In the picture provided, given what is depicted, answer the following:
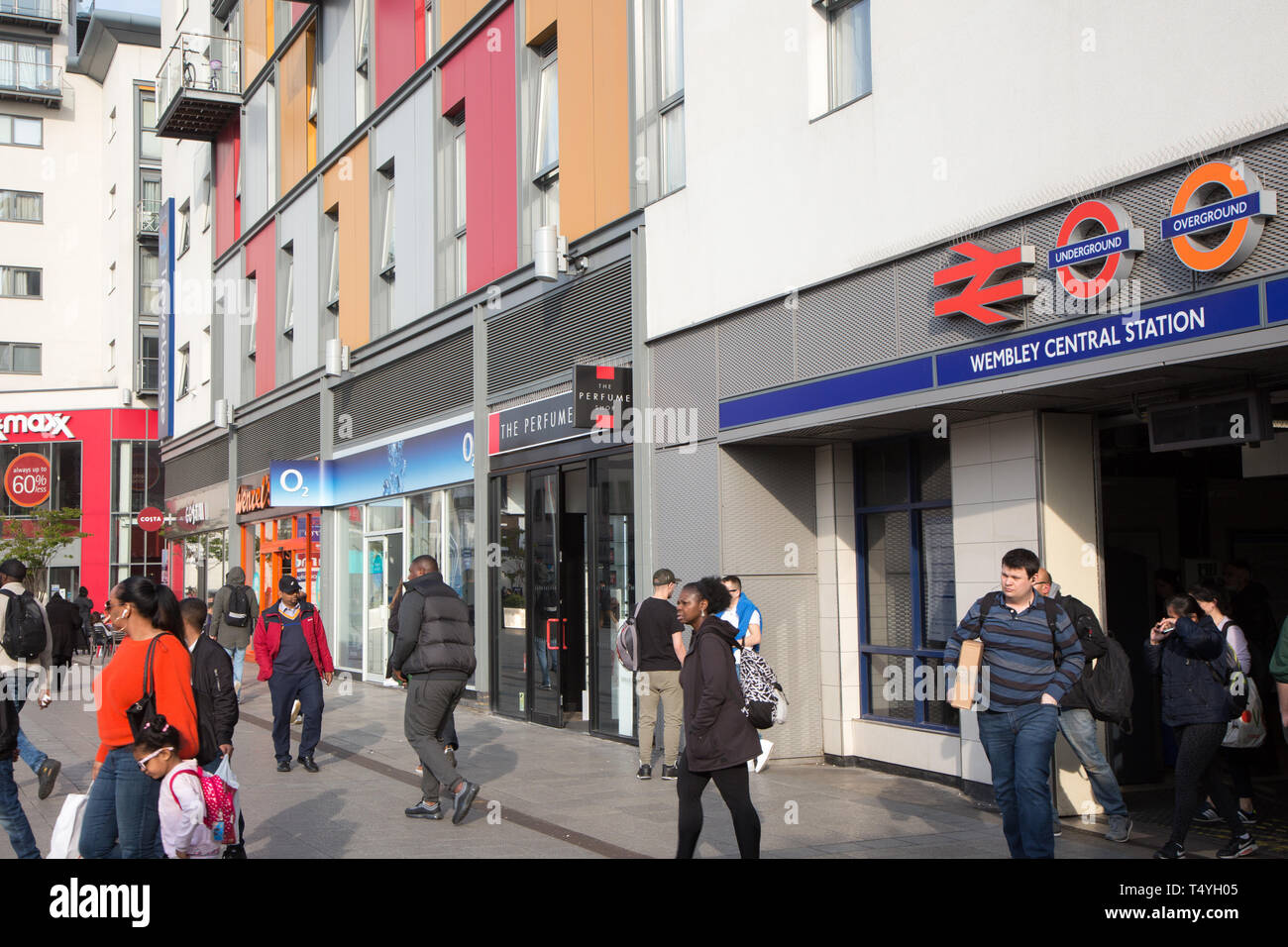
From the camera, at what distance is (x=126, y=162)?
47031 mm

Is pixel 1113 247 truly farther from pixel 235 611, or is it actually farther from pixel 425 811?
pixel 235 611

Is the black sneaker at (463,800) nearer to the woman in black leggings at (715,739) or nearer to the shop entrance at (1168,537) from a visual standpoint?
the woman in black leggings at (715,739)

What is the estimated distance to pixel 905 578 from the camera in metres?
11.0

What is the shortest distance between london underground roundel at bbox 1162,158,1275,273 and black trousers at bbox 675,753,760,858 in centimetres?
383

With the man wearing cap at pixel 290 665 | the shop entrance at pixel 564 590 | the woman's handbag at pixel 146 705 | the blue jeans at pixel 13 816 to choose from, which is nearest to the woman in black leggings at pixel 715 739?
the woman's handbag at pixel 146 705

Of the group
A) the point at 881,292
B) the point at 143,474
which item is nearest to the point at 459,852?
the point at 881,292

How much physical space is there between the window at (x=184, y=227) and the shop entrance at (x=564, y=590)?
Result: 2071 cm

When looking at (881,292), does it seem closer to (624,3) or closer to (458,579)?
(624,3)

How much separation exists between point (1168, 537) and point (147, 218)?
143ft

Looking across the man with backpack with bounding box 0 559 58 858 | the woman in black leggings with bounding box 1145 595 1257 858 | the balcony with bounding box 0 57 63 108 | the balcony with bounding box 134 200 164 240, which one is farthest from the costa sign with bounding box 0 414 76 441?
the woman in black leggings with bounding box 1145 595 1257 858

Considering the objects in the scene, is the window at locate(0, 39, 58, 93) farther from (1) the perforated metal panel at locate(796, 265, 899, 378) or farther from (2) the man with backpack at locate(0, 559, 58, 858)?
(1) the perforated metal panel at locate(796, 265, 899, 378)

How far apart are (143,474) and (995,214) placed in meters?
46.0

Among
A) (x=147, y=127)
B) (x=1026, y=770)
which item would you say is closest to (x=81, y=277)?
(x=147, y=127)

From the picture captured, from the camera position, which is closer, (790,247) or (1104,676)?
(1104,676)
